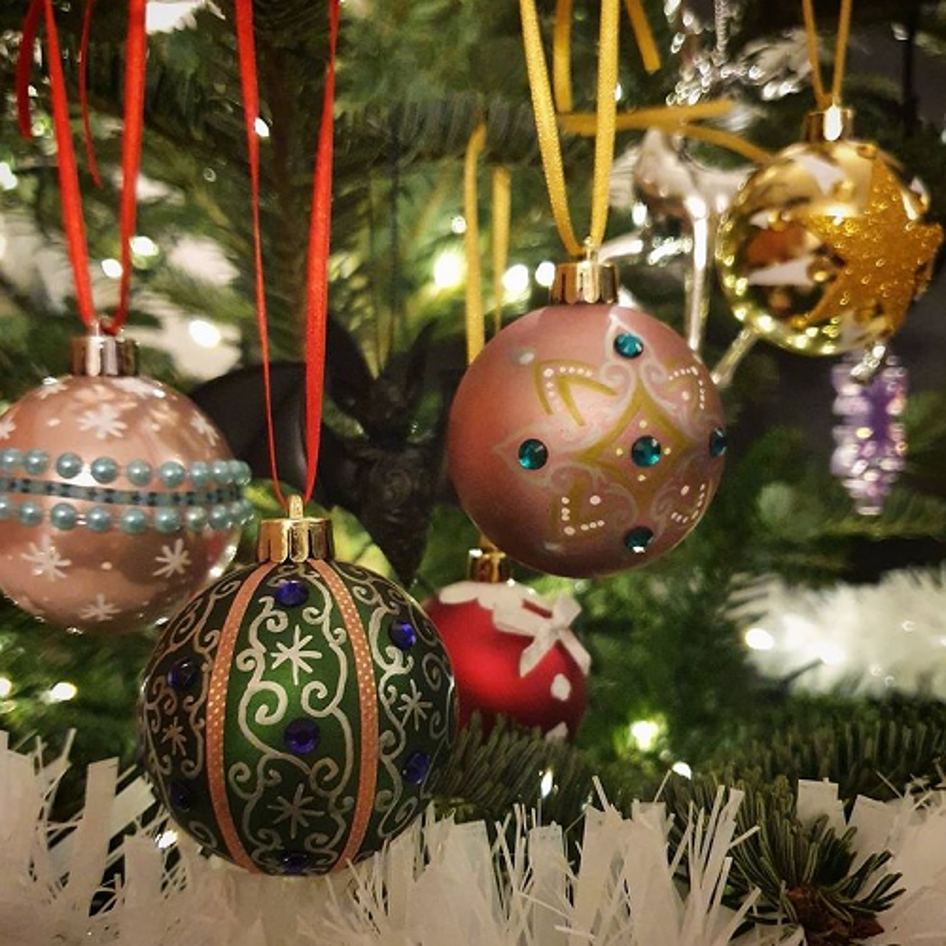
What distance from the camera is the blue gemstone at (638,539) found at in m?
0.56

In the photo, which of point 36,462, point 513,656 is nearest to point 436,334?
point 513,656

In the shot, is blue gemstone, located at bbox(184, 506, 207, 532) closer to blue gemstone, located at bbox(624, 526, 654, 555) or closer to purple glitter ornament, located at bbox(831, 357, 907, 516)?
blue gemstone, located at bbox(624, 526, 654, 555)

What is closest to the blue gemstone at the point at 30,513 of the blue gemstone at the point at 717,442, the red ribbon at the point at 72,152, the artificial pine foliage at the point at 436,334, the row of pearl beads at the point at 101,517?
the row of pearl beads at the point at 101,517

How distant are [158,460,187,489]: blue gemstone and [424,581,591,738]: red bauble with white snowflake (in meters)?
0.21

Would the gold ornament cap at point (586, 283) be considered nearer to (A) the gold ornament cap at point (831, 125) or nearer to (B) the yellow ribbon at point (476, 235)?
(B) the yellow ribbon at point (476, 235)

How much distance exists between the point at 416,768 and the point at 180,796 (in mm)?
100

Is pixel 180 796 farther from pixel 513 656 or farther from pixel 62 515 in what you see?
pixel 513 656

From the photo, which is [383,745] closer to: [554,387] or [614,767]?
[554,387]

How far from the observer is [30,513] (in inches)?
20.2

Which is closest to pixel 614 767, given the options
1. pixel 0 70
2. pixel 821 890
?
pixel 821 890

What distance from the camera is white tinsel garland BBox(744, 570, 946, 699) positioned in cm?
89

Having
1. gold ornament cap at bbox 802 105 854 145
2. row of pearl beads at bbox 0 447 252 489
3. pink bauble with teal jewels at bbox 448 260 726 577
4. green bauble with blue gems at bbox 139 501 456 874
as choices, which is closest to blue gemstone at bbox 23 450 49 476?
row of pearl beads at bbox 0 447 252 489

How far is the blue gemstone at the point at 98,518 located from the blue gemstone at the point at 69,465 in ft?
0.06

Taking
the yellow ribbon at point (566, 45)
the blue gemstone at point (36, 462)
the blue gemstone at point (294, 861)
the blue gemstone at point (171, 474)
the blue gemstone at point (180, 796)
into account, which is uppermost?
the yellow ribbon at point (566, 45)
